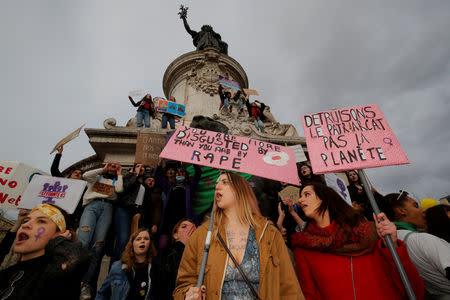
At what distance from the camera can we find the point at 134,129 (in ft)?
20.1

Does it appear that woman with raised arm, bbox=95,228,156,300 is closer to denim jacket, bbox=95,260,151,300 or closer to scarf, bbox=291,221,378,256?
denim jacket, bbox=95,260,151,300

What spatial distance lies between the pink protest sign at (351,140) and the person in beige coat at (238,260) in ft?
3.74

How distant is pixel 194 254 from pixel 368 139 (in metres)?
2.50

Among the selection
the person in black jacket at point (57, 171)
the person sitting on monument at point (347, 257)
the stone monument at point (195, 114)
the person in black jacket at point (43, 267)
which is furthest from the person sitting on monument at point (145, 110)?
the person sitting on monument at point (347, 257)

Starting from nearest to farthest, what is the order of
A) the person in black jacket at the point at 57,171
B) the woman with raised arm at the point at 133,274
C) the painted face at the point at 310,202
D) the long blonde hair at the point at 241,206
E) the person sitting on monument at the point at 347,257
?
the person sitting on monument at the point at 347,257 < the long blonde hair at the point at 241,206 < the painted face at the point at 310,202 < the woman with raised arm at the point at 133,274 < the person in black jacket at the point at 57,171

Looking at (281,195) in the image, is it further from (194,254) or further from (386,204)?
(194,254)

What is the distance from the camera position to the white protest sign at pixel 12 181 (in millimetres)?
4398

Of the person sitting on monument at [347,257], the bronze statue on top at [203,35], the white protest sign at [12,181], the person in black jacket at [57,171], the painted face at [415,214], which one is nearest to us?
the person sitting on monument at [347,257]

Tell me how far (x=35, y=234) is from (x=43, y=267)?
0.35 meters

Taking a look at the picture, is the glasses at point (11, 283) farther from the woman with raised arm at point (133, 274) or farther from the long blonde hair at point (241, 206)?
the long blonde hair at point (241, 206)

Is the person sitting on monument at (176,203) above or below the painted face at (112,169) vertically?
below

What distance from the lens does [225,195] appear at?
2.18 metres

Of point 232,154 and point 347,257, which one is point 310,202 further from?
point 232,154

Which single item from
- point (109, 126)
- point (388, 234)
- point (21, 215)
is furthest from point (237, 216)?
point (109, 126)
